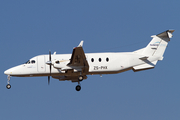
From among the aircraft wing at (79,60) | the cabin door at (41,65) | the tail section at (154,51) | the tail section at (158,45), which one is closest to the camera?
the aircraft wing at (79,60)

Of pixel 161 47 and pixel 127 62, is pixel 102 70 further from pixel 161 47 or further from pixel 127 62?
pixel 161 47

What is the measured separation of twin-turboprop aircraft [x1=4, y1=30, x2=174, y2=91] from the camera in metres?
35.4

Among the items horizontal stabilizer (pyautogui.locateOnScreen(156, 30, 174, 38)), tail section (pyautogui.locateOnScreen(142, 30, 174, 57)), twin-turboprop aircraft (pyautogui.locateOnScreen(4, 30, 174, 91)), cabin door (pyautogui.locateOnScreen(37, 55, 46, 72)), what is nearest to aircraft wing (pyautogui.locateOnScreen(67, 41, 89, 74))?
twin-turboprop aircraft (pyautogui.locateOnScreen(4, 30, 174, 91))

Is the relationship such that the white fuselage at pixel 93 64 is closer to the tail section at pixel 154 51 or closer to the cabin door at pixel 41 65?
the cabin door at pixel 41 65

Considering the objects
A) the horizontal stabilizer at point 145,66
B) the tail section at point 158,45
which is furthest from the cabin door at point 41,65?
the tail section at point 158,45

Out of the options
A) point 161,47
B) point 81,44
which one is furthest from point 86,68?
point 161,47

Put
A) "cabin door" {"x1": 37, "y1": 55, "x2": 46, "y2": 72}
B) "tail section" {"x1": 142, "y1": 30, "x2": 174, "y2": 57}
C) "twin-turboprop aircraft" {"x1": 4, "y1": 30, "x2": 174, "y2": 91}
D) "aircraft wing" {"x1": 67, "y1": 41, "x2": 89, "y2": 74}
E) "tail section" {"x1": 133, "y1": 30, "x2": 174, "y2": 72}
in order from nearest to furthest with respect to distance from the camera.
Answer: "aircraft wing" {"x1": 67, "y1": 41, "x2": 89, "y2": 74} → "twin-turboprop aircraft" {"x1": 4, "y1": 30, "x2": 174, "y2": 91} → "cabin door" {"x1": 37, "y1": 55, "x2": 46, "y2": 72} → "tail section" {"x1": 133, "y1": 30, "x2": 174, "y2": 72} → "tail section" {"x1": 142, "y1": 30, "x2": 174, "y2": 57}

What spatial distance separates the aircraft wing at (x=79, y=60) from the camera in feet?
104

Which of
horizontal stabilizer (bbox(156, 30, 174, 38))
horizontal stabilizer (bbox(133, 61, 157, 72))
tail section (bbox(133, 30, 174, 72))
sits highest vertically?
horizontal stabilizer (bbox(156, 30, 174, 38))

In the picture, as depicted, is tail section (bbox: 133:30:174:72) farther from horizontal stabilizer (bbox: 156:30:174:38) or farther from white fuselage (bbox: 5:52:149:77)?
white fuselage (bbox: 5:52:149:77)

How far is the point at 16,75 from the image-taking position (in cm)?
3650

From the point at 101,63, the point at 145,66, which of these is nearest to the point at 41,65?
the point at 101,63

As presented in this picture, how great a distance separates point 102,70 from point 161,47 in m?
7.76

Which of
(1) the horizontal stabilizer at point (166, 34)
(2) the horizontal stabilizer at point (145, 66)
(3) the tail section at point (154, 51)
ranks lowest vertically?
Answer: (2) the horizontal stabilizer at point (145, 66)
